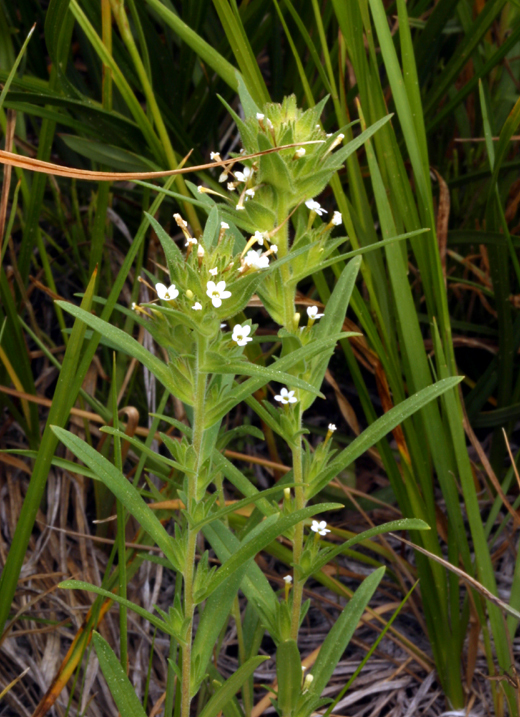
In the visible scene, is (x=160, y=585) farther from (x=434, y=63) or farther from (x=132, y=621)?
(x=434, y=63)

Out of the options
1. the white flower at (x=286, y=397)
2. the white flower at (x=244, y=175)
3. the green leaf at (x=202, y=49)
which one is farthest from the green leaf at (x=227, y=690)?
the green leaf at (x=202, y=49)

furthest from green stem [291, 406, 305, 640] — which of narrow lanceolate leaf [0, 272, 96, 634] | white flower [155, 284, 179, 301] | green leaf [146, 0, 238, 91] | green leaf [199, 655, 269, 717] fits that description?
green leaf [146, 0, 238, 91]

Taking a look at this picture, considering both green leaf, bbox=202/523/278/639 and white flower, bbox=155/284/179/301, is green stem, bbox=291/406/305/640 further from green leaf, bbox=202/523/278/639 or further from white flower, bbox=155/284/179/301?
white flower, bbox=155/284/179/301

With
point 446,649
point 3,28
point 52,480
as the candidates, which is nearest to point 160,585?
point 52,480

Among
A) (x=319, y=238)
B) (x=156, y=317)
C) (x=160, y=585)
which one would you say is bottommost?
(x=160, y=585)

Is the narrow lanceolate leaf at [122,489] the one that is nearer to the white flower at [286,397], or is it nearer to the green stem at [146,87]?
the white flower at [286,397]
